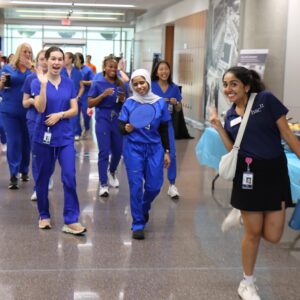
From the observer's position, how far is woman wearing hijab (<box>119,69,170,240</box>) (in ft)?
15.5

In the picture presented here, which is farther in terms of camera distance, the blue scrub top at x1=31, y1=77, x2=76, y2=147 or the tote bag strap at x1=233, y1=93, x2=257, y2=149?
the blue scrub top at x1=31, y1=77, x2=76, y2=147

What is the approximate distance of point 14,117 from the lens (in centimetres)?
656

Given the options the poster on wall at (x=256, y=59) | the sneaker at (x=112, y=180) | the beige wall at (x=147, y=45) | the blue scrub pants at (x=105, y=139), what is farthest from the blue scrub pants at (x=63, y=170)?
the beige wall at (x=147, y=45)

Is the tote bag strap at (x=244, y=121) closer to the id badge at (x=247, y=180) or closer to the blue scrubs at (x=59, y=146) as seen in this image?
the id badge at (x=247, y=180)

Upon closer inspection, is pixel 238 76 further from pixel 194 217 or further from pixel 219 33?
pixel 219 33

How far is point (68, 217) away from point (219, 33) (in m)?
9.10

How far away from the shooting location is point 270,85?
33.3ft

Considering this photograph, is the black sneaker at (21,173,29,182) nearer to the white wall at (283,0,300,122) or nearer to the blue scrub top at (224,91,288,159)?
the blue scrub top at (224,91,288,159)

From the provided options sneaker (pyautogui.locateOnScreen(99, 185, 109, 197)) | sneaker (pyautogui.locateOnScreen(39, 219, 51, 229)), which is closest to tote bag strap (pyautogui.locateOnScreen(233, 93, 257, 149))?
sneaker (pyautogui.locateOnScreen(39, 219, 51, 229))

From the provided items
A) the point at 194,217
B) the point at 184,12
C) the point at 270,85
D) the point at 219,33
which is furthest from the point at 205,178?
the point at 184,12

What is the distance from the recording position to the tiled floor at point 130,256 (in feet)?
12.1

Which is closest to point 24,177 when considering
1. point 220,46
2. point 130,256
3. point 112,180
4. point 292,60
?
point 112,180

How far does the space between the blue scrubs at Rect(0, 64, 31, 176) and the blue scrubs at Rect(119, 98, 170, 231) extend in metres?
2.17

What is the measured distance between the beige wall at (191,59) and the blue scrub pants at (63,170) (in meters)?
10.1
